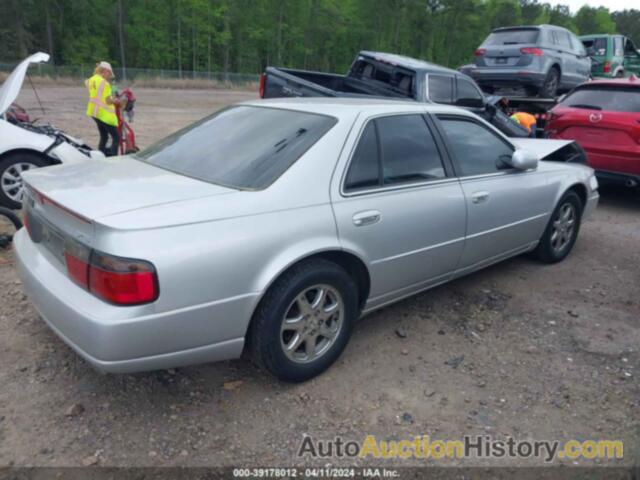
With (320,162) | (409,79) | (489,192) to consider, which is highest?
(409,79)

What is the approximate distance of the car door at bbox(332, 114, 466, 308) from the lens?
3102 millimetres

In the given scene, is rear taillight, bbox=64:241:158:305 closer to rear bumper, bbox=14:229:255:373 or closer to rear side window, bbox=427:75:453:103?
rear bumper, bbox=14:229:255:373

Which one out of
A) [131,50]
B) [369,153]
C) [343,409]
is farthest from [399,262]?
[131,50]

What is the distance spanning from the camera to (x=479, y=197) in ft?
12.8

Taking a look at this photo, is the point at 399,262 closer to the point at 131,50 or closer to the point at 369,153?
the point at 369,153

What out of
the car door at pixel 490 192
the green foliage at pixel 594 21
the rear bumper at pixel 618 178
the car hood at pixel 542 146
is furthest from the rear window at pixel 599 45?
the green foliage at pixel 594 21

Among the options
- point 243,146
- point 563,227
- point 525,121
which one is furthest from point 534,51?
point 243,146

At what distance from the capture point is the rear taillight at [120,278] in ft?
7.47

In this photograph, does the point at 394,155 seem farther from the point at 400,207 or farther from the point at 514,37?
the point at 514,37

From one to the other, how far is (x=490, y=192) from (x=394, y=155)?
102 centimetres

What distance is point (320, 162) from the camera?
297 centimetres

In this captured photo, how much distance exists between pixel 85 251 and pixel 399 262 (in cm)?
188

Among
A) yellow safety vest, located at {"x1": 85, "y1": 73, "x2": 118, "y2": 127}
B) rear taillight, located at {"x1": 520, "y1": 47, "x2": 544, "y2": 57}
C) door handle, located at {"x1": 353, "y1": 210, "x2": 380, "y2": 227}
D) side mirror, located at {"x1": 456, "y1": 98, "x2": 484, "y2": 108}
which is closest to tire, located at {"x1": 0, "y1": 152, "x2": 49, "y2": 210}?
yellow safety vest, located at {"x1": 85, "y1": 73, "x2": 118, "y2": 127}

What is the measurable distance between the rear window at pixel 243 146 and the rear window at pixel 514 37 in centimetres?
931
